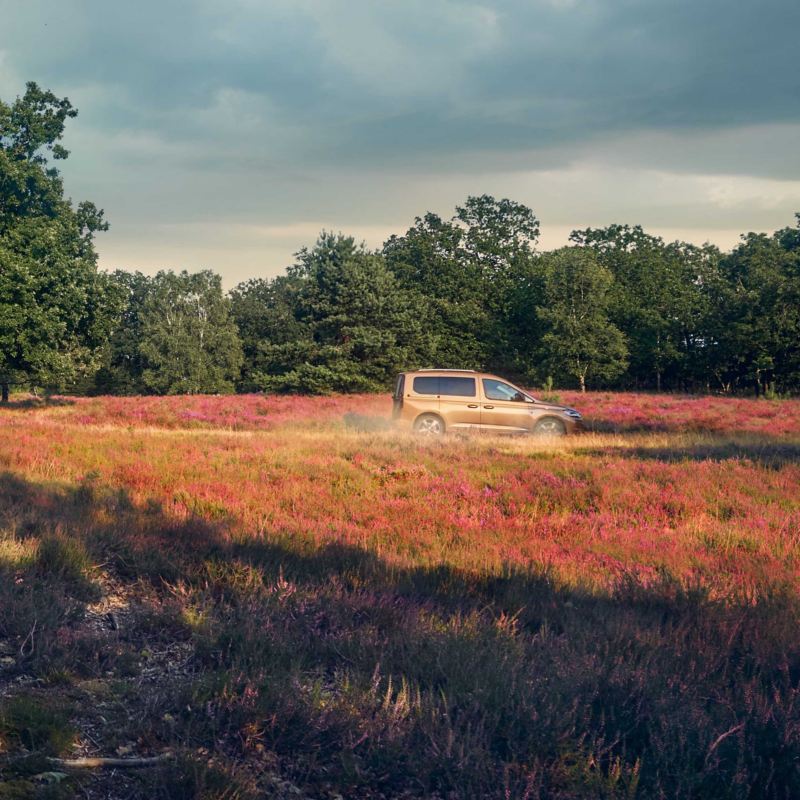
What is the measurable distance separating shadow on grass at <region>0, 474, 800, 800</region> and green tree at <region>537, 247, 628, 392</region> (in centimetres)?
5159

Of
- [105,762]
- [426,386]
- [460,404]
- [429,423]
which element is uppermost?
[426,386]

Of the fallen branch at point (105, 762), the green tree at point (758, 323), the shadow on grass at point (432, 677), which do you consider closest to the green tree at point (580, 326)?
the green tree at point (758, 323)

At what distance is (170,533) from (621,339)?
54.5 meters

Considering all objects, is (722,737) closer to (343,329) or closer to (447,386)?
(447,386)

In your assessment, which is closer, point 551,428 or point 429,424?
point 551,428

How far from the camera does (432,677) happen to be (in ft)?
13.8

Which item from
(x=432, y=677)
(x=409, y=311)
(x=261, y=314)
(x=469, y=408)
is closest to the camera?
(x=432, y=677)

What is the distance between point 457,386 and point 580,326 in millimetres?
38981

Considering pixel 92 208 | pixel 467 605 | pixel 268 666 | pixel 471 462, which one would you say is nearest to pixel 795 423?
pixel 471 462

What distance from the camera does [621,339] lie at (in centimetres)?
5831

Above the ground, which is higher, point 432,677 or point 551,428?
point 551,428

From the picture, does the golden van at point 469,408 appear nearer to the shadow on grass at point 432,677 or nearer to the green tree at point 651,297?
the shadow on grass at point 432,677

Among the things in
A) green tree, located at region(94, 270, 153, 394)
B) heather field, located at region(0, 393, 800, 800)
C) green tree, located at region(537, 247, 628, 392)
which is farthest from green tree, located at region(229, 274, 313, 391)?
heather field, located at region(0, 393, 800, 800)

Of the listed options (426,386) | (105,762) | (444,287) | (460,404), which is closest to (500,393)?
(460,404)
